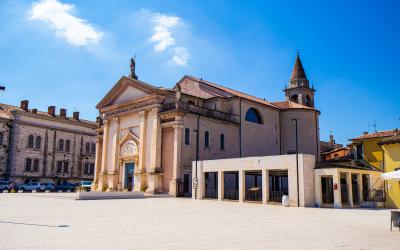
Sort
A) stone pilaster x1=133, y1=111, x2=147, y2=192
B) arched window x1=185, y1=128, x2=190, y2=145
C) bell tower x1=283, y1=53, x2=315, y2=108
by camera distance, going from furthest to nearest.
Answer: bell tower x1=283, y1=53, x2=315, y2=108 → stone pilaster x1=133, y1=111, x2=147, y2=192 → arched window x1=185, y1=128, x2=190, y2=145

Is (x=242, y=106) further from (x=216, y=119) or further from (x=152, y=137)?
(x=152, y=137)

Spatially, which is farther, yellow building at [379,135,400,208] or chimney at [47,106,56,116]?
chimney at [47,106,56,116]

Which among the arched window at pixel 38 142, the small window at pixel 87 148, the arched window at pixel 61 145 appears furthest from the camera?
the small window at pixel 87 148

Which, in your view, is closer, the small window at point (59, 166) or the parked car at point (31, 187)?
the parked car at point (31, 187)

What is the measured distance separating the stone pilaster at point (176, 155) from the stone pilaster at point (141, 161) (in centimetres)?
372

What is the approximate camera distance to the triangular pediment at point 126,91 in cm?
3839

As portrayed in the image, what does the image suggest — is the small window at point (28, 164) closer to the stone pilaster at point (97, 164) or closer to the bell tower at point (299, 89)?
the stone pilaster at point (97, 164)

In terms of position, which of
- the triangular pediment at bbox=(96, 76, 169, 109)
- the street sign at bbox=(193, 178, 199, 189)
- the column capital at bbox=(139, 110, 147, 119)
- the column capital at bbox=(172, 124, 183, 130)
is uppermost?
the triangular pediment at bbox=(96, 76, 169, 109)

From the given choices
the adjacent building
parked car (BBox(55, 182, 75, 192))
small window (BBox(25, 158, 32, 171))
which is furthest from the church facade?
small window (BBox(25, 158, 32, 171))

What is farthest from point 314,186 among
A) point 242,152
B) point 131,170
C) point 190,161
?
point 131,170

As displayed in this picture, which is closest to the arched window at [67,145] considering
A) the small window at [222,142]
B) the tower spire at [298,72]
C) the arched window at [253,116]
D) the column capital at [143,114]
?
the column capital at [143,114]

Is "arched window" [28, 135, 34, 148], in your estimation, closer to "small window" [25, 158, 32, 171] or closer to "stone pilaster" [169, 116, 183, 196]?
"small window" [25, 158, 32, 171]

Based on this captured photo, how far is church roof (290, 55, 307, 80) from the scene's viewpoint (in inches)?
2532

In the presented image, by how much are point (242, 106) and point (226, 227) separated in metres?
30.3
